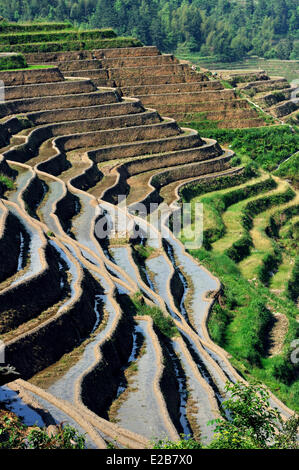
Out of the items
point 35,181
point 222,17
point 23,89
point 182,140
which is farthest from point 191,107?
point 222,17

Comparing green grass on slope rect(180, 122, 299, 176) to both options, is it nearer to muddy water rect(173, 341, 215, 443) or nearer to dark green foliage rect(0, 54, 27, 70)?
dark green foliage rect(0, 54, 27, 70)

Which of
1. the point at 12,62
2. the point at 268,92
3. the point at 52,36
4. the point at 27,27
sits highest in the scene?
the point at 27,27

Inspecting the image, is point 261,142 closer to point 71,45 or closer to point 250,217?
point 250,217

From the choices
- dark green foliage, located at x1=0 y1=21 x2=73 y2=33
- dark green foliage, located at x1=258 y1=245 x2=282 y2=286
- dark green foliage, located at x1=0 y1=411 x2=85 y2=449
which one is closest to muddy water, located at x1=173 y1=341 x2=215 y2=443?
dark green foliage, located at x1=0 y1=411 x2=85 y2=449

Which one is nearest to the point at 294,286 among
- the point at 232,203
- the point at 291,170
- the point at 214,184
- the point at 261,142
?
the point at 232,203

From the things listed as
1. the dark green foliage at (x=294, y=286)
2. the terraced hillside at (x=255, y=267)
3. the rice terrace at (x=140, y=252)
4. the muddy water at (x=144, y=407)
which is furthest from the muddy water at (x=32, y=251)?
the dark green foliage at (x=294, y=286)

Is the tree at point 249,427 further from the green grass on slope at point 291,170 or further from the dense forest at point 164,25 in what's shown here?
the dense forest at point 164,25

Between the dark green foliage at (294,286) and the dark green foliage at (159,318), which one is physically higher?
the dark green foliage at (159,318)
